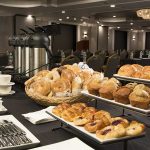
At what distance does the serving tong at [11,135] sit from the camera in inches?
29.1

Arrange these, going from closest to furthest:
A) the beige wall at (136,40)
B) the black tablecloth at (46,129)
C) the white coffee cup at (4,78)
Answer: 1. the black tablecloth at (46,129)
2. the white coffee cup at (4,78)
3. the beige wall at (136,40)

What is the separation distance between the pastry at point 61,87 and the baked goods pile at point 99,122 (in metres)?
0.24

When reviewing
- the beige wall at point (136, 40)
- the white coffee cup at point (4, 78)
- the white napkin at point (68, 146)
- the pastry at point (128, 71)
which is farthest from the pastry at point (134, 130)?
the beige wall at point (136, 40)

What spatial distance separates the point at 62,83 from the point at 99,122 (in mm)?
463

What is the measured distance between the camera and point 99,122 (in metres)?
0.74

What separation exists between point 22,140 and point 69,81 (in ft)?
1.57

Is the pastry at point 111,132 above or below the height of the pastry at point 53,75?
below

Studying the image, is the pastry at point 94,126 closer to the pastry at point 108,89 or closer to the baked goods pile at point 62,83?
the pastry at point 108,89

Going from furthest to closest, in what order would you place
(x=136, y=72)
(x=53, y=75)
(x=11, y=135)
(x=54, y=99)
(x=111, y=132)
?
(x=53, y=75) → (x=54, y=99) → (x=136, y=72) → (x=11, y=135) → (x=111, y=132)

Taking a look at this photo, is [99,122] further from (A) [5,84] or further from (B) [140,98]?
(A) [5,84]

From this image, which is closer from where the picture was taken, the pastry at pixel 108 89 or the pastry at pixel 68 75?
the pastry at pixel 108 89

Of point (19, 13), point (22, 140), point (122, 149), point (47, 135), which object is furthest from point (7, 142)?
point (19, 13)

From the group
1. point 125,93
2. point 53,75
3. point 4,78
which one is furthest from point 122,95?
point 4,78

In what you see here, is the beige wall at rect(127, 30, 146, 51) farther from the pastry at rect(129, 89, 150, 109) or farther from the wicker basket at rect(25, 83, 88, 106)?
the pastry at rect(129, 89, 150, 109)
